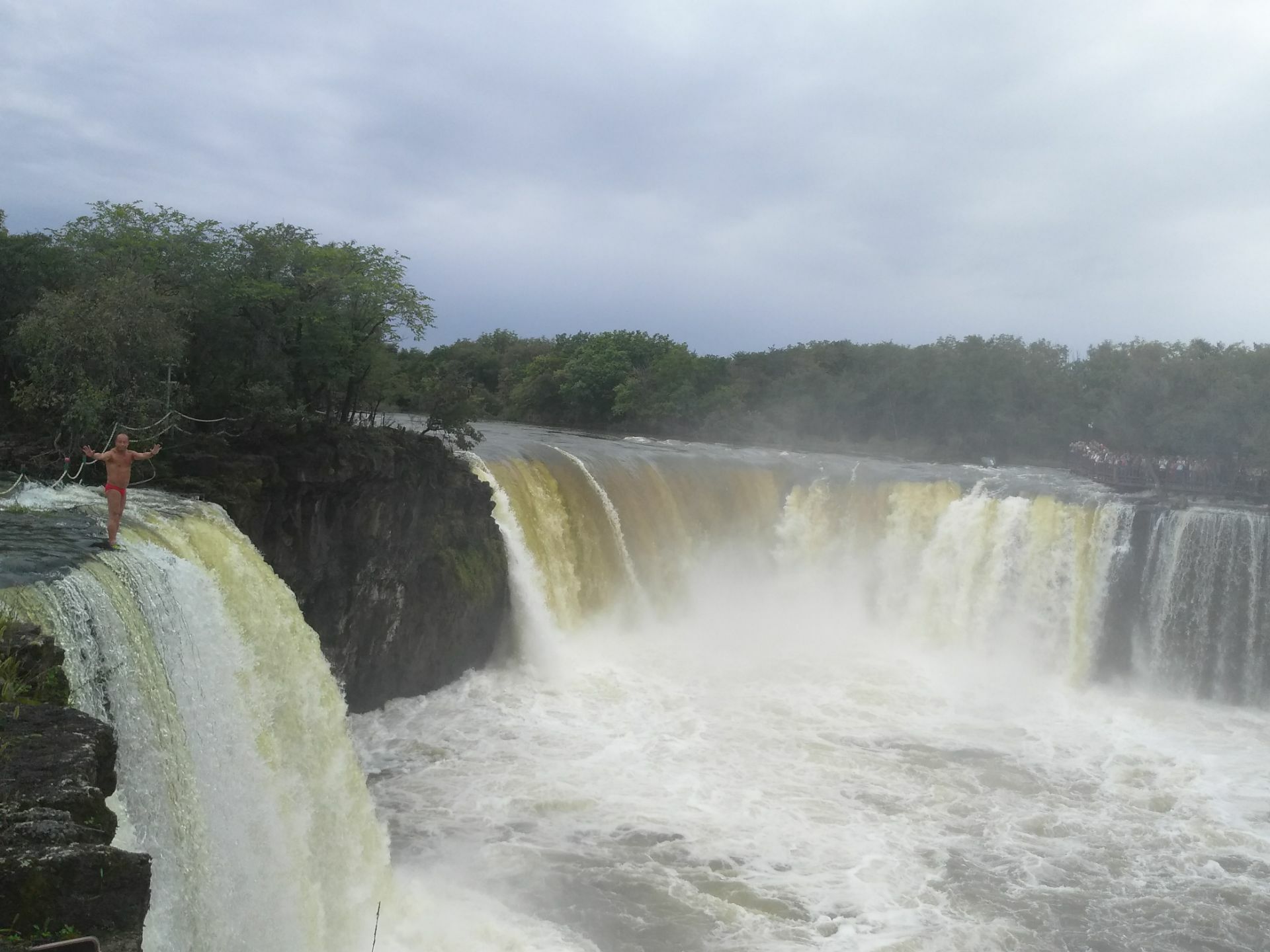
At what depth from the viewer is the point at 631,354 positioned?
48.9 m

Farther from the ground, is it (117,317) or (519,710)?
(117,317)

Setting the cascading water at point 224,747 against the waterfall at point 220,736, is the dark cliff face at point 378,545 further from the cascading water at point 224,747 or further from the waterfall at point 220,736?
the waterfall at point 220,736

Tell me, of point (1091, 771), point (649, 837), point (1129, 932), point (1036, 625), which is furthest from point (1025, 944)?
point (1036, 625)

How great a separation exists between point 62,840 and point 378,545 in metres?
10.7

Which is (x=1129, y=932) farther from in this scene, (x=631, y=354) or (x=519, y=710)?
(x=631, y=354)

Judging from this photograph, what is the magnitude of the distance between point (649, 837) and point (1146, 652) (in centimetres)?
1199

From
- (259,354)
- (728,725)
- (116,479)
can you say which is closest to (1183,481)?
(728,725)

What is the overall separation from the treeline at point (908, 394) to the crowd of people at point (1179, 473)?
24.6 feet

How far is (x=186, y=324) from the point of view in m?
14.2

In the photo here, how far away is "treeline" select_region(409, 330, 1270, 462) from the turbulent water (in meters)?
15.4

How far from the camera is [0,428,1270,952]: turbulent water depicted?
786 centimetres

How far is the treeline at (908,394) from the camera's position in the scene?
1423 inches

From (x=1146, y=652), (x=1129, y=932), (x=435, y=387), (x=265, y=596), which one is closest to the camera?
(x=265, y=596)

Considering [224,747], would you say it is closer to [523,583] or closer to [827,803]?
[827,803]
